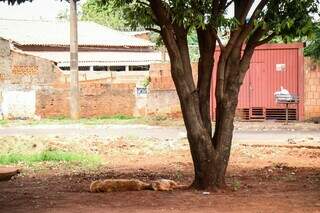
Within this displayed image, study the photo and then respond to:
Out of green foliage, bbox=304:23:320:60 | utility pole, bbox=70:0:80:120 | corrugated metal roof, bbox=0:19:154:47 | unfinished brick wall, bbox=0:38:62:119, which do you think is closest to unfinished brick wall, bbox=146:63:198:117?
utility pole, bbox=70:0:80:120

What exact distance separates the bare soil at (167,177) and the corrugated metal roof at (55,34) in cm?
2162

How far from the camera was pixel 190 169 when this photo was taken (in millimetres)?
12625

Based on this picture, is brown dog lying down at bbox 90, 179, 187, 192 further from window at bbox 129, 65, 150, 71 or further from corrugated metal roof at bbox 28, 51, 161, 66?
window at bbox 129, 65, 150, 71

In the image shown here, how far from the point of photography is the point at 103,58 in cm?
3903

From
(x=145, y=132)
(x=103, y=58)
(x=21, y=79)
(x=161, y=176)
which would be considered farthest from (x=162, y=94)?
(x=161, y=176)

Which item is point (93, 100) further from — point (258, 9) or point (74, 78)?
point (258, 9)

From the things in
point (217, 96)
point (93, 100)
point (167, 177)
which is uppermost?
point (217, 96)

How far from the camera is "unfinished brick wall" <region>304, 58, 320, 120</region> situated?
81.5ft

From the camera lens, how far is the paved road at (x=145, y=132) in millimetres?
18470

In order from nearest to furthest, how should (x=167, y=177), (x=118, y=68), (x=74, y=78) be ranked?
(x=167, y=177) → (x=74, y=78) → (x=118, y=68)

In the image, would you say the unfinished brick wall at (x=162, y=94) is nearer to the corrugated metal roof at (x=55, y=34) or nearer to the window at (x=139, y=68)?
the window at (x=139, y=68)

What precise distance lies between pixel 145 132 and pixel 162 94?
22.6 ft

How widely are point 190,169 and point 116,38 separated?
30759 millimetres

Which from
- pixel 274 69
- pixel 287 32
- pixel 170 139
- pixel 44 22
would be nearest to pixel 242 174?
pixel 287 32
